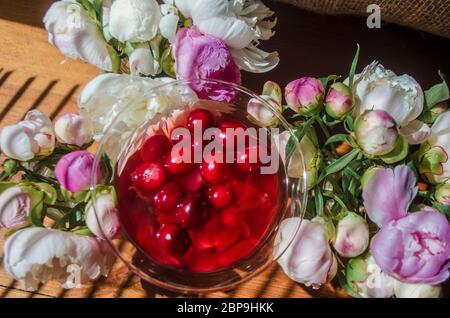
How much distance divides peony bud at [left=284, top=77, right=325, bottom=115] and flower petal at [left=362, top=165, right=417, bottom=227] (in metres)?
0.09

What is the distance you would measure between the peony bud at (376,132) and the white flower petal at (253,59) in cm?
12

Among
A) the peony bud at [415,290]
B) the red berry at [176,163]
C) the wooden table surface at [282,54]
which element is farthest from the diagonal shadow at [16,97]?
the peony bud at [415,290]

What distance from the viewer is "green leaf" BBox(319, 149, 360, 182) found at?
506 millimetres

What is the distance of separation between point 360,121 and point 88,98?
0.24 m

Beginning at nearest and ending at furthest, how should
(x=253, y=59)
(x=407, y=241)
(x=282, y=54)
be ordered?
(x=407, y=241) < (x=253, y=59) < (x=282, y=54)

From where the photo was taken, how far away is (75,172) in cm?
49

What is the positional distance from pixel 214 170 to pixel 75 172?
13 centimetres

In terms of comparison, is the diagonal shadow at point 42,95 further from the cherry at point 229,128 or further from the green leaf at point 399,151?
the green leaf at point 399,151

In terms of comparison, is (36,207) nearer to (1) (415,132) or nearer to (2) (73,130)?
(2) (73,130)

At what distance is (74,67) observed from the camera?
2.14 ft

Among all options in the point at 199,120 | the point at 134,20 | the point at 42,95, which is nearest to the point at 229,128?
the point at 199,120

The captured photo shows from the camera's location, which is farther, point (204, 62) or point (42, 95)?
point (42, 95)

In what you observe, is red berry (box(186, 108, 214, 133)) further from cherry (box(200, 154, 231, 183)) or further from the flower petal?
the flower petal

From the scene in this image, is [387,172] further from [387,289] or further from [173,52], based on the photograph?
[173,52]
